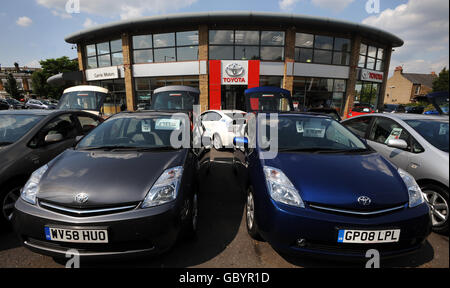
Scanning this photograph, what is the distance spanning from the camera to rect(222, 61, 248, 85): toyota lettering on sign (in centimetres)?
1416

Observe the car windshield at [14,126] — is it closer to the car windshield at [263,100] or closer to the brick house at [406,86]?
the car windshield at [263,100]

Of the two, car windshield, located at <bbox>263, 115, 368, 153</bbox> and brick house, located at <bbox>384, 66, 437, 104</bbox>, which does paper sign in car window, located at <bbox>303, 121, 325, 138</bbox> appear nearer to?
car windshield, located at <bbox>263, 115, 368, 153</bbox>

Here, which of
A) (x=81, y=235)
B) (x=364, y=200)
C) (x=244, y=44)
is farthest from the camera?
(x=244, y=44)

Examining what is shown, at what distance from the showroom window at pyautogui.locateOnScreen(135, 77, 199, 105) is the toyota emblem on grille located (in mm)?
13859

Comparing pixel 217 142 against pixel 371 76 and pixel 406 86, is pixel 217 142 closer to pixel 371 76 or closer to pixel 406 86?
pixel 371 76

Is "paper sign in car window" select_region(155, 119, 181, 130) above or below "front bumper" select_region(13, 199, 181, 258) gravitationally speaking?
above

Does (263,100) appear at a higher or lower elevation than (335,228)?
higher

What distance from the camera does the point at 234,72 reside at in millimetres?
14227

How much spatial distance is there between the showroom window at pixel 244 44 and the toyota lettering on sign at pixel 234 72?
0.54 m

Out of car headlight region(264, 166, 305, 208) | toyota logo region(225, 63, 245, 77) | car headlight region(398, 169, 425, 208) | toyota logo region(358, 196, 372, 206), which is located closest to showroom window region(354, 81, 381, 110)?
toyota logo region(225, 63, 245, 77)

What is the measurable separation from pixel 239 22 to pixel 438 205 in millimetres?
14455

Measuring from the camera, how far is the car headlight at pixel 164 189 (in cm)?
188

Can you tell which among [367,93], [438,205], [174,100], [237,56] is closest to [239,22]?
[237,56]

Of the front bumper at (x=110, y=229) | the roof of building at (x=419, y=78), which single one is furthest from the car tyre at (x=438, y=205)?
the roof of building at (x=419, y=78)
